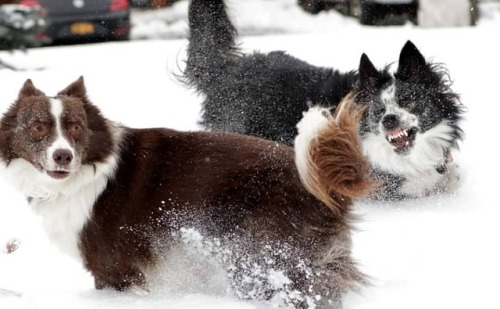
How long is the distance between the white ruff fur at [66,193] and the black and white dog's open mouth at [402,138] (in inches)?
118

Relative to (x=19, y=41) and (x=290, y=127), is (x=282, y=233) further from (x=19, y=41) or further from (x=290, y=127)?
(x=19, y=41)

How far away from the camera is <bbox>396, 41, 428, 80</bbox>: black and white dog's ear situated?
7.07 m

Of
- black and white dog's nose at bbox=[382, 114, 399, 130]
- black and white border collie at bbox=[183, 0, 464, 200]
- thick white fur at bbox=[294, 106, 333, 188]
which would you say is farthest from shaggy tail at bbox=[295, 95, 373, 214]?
black and white dog's nose at bbox=[382, 114, 399, 130]

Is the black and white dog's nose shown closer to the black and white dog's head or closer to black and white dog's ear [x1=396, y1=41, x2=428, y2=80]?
the black and white dog's head

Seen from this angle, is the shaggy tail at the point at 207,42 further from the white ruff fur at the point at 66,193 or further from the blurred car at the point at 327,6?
the blurred car at the point at 327,6

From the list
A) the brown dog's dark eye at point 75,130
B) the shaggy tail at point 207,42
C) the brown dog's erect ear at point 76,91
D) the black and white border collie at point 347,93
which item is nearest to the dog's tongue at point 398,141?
the black and white border collie at point 347,93

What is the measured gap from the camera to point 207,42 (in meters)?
7.74

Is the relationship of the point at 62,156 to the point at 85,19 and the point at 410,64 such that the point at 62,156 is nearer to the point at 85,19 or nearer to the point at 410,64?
the point at 410,64

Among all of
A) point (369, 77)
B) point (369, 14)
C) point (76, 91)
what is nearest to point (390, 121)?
point (369, 77)

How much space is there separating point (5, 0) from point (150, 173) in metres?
13.0

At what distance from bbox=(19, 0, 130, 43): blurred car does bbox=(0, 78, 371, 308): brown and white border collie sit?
994 cm

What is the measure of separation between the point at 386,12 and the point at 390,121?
46.0 ft

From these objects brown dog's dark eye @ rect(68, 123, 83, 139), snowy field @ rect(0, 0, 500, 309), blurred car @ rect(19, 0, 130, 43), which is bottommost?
blurred car @ rect(19, 0, 130, 43)

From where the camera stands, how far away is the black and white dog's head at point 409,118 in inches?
283
